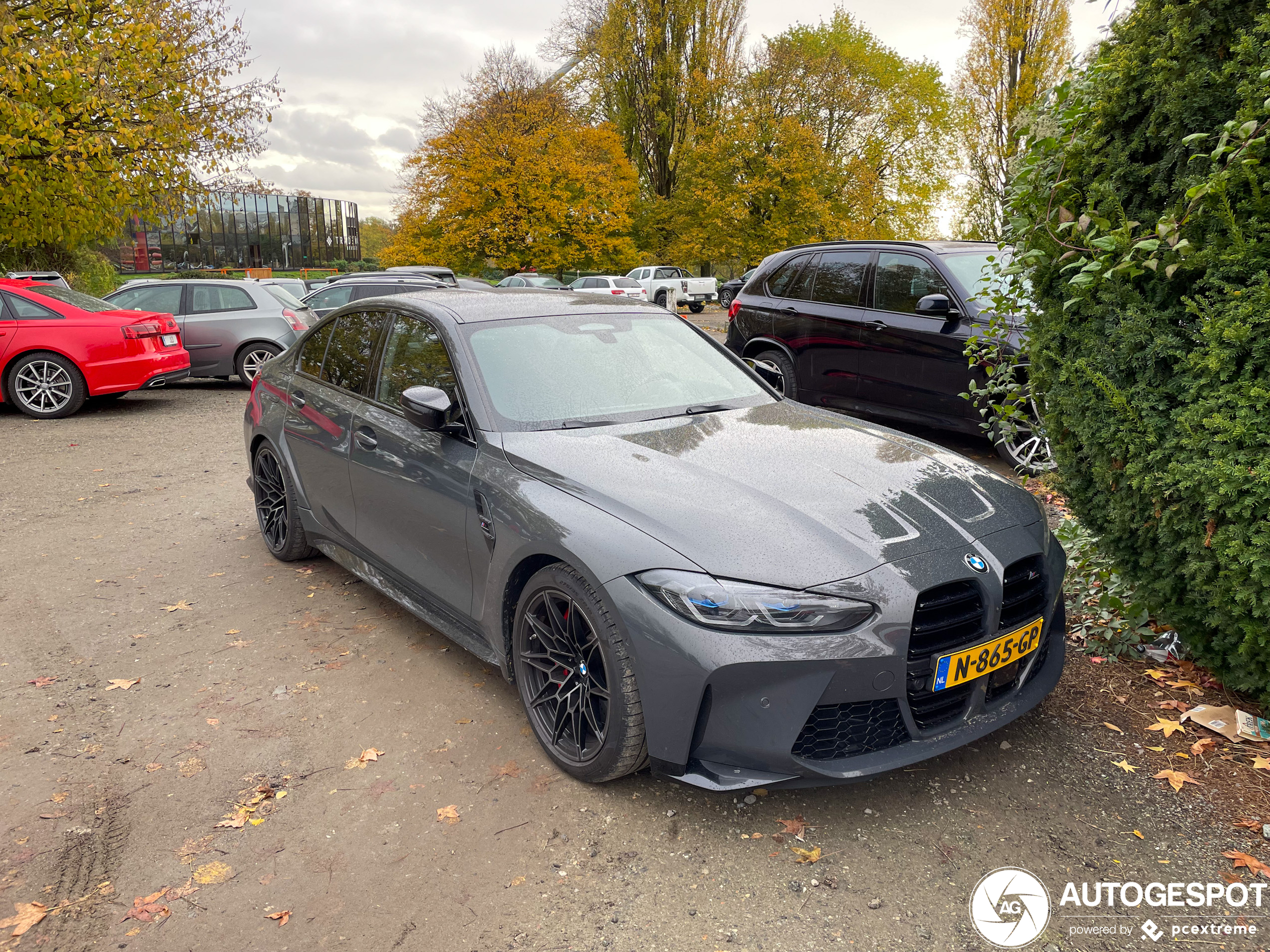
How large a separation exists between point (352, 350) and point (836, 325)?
16.2 ft

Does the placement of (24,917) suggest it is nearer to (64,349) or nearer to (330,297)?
(64,349)

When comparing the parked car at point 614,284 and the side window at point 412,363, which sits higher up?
the parked car at point 614,284

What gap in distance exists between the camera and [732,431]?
3658 millimetres

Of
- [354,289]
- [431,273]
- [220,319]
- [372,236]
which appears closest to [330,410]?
[220,319]

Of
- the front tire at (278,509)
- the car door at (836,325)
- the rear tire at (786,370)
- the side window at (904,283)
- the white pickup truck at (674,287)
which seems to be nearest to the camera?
the front tire at (278,509)

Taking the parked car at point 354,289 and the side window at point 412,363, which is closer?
the side window at point 412,363

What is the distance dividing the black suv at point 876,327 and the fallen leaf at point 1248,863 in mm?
4106

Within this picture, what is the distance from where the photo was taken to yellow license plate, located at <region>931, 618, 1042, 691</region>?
270 centimetres

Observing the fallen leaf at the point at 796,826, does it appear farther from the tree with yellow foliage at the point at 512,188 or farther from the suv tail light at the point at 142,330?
the tree with yellow foliage at the point at 512,188

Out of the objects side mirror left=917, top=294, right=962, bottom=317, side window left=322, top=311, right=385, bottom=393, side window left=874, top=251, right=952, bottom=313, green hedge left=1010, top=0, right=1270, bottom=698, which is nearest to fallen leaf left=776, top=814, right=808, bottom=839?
green hedge left=1010, top=0, right=1270, bottom=698

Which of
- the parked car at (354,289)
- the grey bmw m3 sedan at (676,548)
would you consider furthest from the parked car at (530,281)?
the grey bmw m3 sedan at (676,548)

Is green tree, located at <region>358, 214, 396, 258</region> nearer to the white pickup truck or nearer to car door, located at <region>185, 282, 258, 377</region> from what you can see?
the white pickup truck

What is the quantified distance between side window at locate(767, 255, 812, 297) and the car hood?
5263 millimetres

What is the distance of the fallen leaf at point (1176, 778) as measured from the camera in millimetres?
3016
